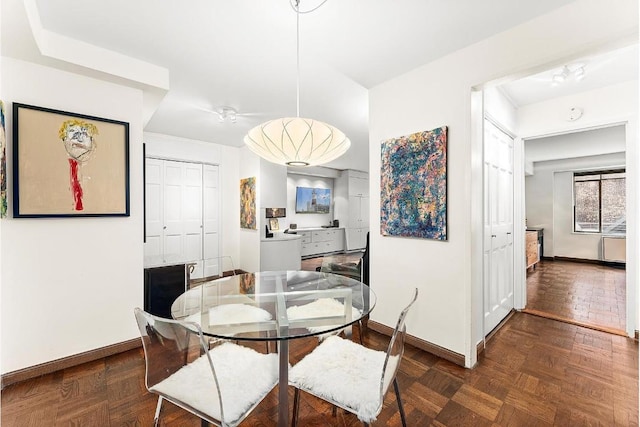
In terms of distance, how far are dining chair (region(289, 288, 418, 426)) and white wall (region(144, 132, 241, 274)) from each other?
421 cm

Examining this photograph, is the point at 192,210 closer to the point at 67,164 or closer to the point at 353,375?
the point at 67,164

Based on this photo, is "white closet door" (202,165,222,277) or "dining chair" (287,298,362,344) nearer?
"dining chair" (287,298,362,344)

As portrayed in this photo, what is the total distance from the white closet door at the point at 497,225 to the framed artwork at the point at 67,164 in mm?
3221

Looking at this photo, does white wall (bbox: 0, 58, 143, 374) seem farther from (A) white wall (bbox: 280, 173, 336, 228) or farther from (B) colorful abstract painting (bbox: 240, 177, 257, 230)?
(A) white wall (bbox: 280, 173, 336, 228)

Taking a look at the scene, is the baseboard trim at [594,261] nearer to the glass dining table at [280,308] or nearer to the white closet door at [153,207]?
the glass dining table at [280,308]

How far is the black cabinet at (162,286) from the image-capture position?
2639 millimetres

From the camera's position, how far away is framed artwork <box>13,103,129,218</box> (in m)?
1.94

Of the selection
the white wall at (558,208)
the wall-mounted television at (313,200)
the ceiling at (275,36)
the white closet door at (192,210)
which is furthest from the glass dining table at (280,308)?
the white wall at (558,208)

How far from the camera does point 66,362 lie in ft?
6.87

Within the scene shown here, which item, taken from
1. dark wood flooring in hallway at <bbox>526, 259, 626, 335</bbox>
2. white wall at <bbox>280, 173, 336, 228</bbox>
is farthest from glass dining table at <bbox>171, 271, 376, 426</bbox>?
white wall at <bbox>280, 173, 336, 228</bbox>

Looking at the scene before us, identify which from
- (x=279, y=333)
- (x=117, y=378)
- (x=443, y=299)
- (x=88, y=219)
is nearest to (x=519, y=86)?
(x=443, y=299)

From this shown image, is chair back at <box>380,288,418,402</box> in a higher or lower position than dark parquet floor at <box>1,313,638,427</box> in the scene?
higher

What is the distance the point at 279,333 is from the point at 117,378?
1.53 meters

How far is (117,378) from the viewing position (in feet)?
6.46
